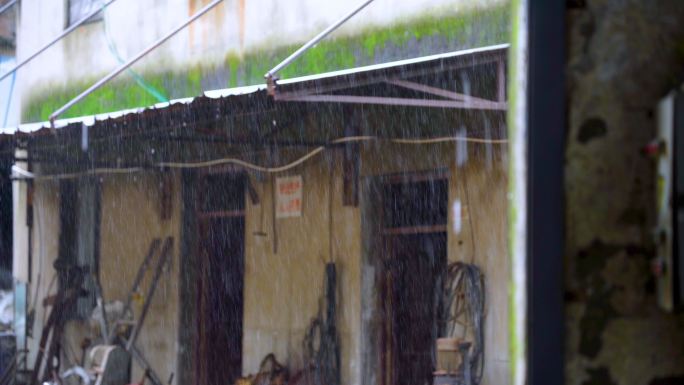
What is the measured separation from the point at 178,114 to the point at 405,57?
6.72ft

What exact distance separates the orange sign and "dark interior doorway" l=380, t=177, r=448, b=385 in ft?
3.95

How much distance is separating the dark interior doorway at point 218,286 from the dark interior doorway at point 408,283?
2660 millimetres

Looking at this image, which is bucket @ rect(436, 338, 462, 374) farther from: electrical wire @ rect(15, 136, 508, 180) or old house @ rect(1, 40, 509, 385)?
electrical wire @ rect(15, 136, 508, 180)

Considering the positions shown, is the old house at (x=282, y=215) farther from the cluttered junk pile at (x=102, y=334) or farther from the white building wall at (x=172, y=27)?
the white building wall at (x=172, y=27)

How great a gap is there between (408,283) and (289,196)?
5.53ft

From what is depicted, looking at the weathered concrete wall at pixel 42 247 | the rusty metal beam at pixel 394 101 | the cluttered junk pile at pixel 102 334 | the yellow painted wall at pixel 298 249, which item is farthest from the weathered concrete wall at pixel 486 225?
the weathered concrete wall at pixel 42 247

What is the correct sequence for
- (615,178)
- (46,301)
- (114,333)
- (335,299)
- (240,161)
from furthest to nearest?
(46,301) → (114,333) → (240,161) → (335,299) → (615,178)

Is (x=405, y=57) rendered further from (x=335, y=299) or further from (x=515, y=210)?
(x=515, y=210)

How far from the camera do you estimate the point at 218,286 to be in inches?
512

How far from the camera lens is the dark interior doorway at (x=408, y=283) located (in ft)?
34.1

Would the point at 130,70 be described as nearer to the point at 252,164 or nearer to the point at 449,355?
the point at 252,164

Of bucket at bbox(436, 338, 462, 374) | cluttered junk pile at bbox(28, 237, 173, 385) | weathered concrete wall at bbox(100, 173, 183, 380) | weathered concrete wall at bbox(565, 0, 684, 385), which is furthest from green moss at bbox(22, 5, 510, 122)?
weathered concrete wall at bbox(565, 0, 684, 385)

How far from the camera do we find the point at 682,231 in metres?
1.90

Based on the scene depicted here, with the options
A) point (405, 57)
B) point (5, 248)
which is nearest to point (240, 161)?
point (405, 57)
